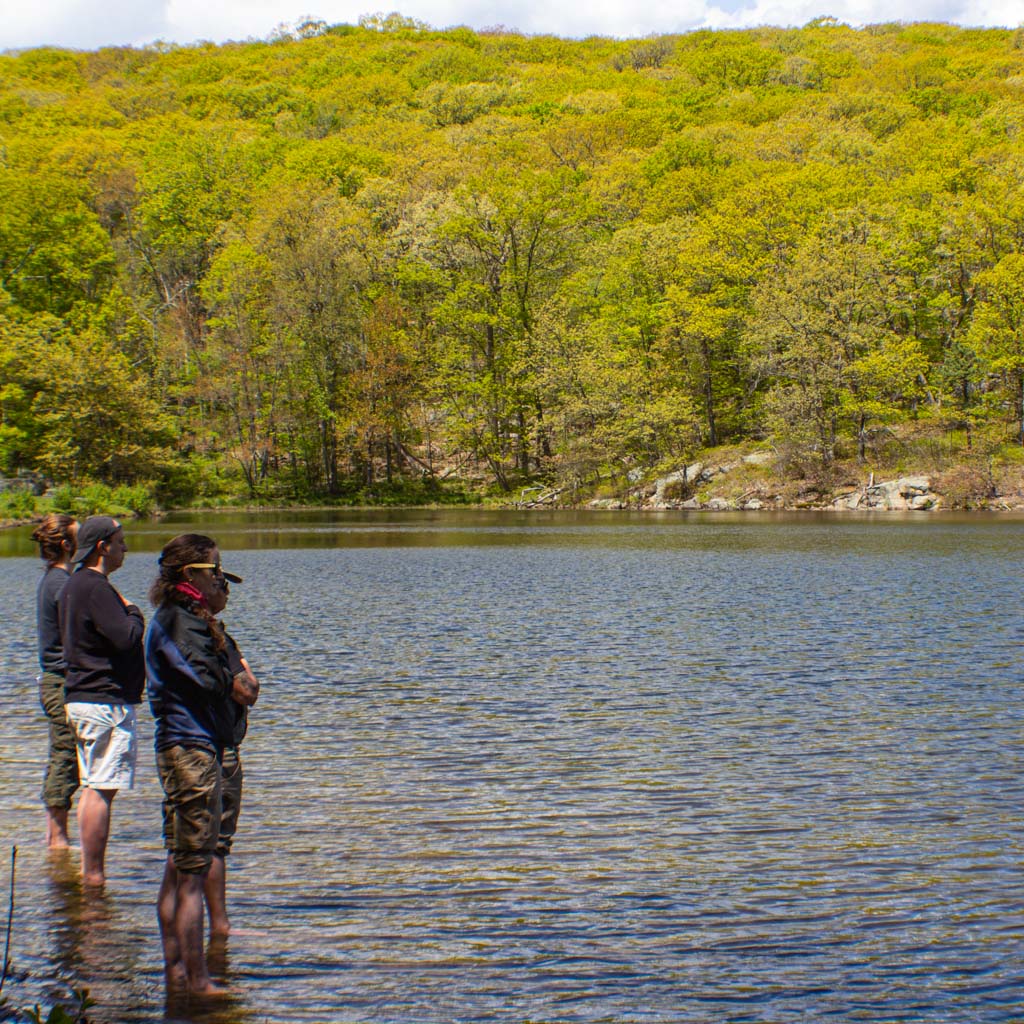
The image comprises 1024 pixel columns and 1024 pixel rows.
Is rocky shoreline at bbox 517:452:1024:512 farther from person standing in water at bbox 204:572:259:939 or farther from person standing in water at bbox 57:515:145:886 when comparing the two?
person standing in water at bbox 204:572:259:939

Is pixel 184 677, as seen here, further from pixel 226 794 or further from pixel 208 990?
pixel 208 990

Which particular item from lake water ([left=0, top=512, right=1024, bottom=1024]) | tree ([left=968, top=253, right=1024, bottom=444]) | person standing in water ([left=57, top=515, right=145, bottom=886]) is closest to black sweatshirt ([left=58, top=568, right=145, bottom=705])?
person standing in water ([left=57, top=515, right=145, bottom=886])

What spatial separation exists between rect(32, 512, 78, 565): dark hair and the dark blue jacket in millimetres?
2675

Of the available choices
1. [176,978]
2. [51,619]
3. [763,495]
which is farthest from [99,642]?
[763,495]

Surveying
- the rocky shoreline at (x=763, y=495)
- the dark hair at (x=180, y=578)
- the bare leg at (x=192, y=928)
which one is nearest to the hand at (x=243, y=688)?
the dark hair at (x=180, y=578)

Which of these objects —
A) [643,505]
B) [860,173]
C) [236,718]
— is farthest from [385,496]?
[236,718]

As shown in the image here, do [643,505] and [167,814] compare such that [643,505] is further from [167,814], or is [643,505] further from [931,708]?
[167,814]

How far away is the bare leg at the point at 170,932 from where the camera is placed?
6.28m

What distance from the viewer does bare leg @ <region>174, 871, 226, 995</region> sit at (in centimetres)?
619

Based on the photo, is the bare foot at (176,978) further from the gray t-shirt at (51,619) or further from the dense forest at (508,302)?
the dense forest at (508,302)

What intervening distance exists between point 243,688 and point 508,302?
78.9 meters

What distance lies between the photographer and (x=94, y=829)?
7.72 m

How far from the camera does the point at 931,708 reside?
46.3ft

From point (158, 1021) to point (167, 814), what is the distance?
114 centimetres
